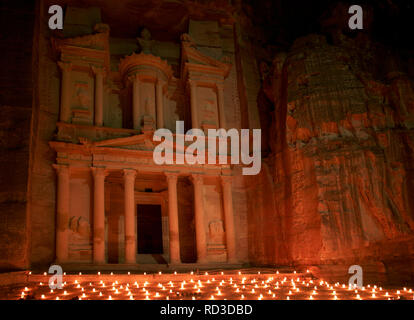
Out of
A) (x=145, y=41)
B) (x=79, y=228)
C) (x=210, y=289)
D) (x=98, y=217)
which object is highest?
(x=145, y=41)

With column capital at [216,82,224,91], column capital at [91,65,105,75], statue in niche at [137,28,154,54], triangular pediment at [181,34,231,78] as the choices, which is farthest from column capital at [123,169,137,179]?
triangular pediment at [181,34,231,78]

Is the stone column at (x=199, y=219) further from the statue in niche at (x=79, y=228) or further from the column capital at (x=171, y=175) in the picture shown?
the statue in niche at (x=79, y=228)

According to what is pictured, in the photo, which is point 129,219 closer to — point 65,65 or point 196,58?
point 65,65

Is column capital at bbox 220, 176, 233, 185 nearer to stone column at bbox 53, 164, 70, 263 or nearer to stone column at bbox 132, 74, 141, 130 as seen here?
stone column at bbox 132, 74, 141, 130

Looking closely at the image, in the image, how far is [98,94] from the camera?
19.8 m

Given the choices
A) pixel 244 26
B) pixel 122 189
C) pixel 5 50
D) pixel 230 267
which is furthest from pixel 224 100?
pixel 5 50

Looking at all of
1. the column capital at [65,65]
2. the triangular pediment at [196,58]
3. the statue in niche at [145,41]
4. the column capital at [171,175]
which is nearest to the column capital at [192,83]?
the triangular pediment at [196,58]

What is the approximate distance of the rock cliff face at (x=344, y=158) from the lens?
14672mm

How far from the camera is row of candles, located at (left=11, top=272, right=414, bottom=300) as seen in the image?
9.80 metres

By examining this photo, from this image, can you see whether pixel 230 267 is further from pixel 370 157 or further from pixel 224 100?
pixel 224 100

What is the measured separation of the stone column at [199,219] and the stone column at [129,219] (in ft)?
9.93

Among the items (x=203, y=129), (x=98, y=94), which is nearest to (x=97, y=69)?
(x=98, y=94)

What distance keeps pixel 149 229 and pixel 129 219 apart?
2.82 metres

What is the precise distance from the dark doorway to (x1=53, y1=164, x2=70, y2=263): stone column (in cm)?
436
